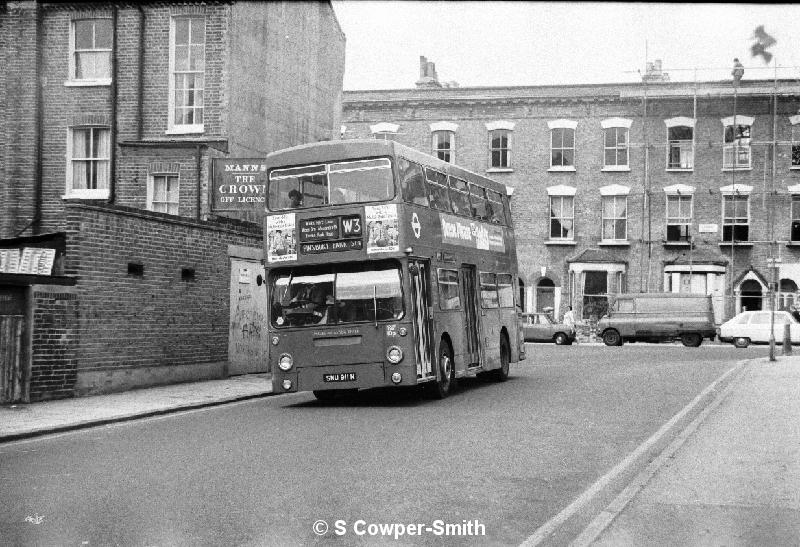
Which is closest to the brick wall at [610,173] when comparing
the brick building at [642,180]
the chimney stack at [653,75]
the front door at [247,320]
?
the brick building at [642,180]

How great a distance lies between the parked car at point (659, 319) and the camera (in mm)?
43344

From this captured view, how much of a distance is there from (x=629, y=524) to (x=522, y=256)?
44521mm

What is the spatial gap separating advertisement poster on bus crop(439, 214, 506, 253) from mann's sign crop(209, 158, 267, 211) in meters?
5.26

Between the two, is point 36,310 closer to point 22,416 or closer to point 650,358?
point 22,416

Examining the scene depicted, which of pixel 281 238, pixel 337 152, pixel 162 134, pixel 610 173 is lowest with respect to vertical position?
pixel 281 238

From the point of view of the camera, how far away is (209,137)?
2609 centimetres

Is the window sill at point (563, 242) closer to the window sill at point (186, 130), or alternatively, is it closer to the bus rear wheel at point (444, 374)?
the window sill at point (186, 130)

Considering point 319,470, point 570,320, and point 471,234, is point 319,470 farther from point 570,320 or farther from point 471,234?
point 570,320

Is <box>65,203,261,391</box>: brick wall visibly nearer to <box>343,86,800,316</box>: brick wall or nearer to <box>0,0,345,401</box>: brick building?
<box>0,0,345,401</box>: brick building

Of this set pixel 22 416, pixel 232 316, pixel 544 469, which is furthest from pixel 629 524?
pixel 232 316

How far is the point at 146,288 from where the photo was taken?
19938mm

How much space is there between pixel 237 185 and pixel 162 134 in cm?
415

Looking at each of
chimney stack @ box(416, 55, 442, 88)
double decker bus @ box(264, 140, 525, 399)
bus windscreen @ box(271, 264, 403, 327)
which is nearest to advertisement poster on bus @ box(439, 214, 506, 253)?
double decker bus @ box(264, 140, 525, 399)

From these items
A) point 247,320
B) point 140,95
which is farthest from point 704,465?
point 140,95
